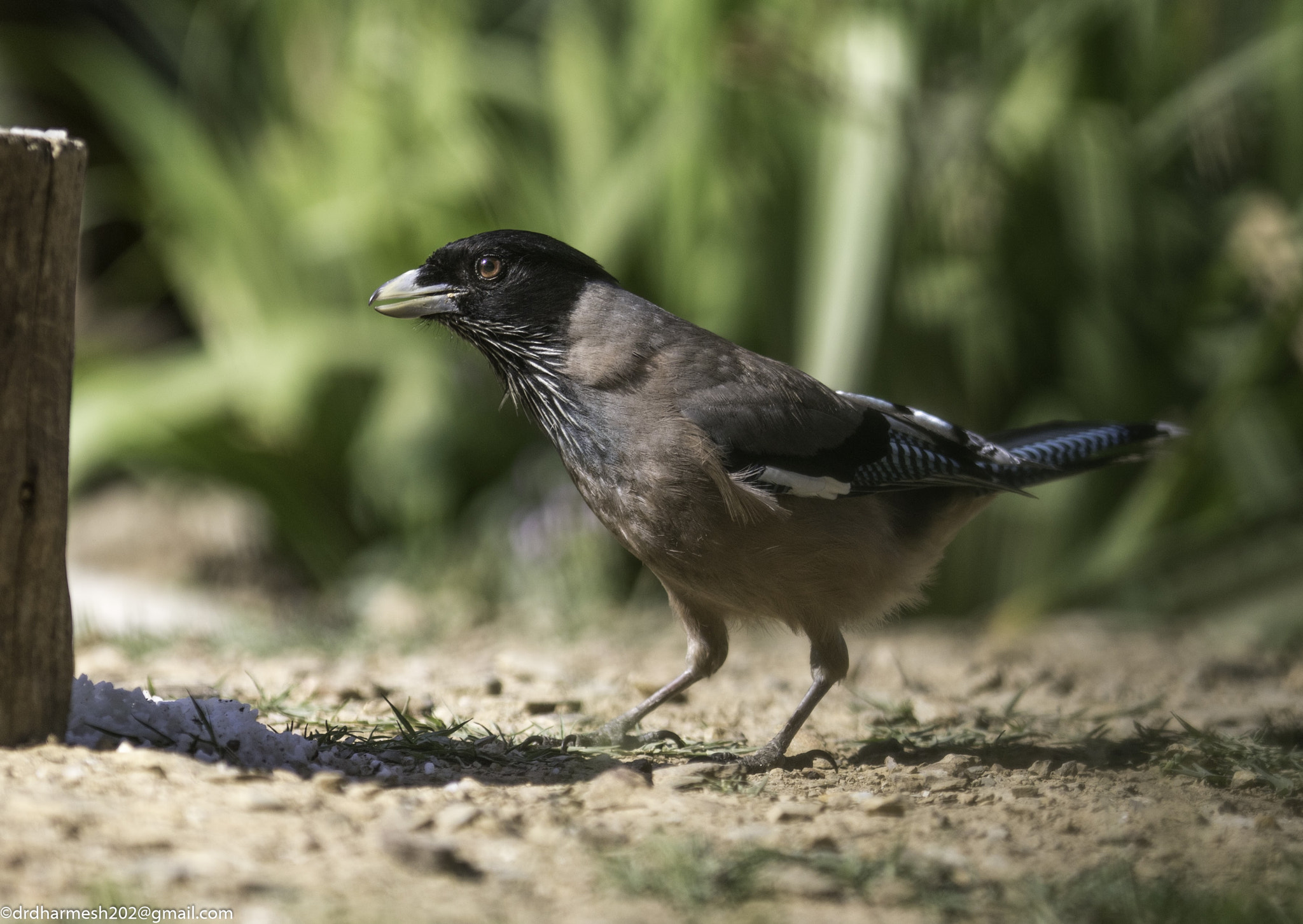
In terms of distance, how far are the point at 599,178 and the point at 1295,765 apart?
5017 millimetres

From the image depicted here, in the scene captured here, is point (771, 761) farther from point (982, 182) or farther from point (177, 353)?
point (177, 353)

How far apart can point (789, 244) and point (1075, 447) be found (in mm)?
2573

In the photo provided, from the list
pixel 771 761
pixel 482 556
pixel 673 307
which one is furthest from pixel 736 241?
pixel 771 761

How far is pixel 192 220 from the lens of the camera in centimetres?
771

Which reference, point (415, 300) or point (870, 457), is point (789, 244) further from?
point (415, 300)

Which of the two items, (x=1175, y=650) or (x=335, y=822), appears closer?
(x=335, y=822)

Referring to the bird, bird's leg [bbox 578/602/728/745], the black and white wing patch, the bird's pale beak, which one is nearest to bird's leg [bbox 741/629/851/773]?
the bird

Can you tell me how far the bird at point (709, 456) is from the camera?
3.52m

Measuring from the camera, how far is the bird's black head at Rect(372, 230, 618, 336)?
12.7ft

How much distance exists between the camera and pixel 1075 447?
435 cm

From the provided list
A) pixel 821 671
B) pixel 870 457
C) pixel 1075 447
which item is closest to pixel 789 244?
pixel 1075 447

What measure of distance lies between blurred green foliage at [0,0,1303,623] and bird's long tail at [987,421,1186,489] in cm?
142

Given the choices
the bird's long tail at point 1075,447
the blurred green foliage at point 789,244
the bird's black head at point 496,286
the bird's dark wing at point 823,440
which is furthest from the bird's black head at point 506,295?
the blurred green foliage at point 789,244

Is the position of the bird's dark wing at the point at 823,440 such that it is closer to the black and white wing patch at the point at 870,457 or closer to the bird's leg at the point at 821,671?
the black and white wing patch at the point at 870,457
